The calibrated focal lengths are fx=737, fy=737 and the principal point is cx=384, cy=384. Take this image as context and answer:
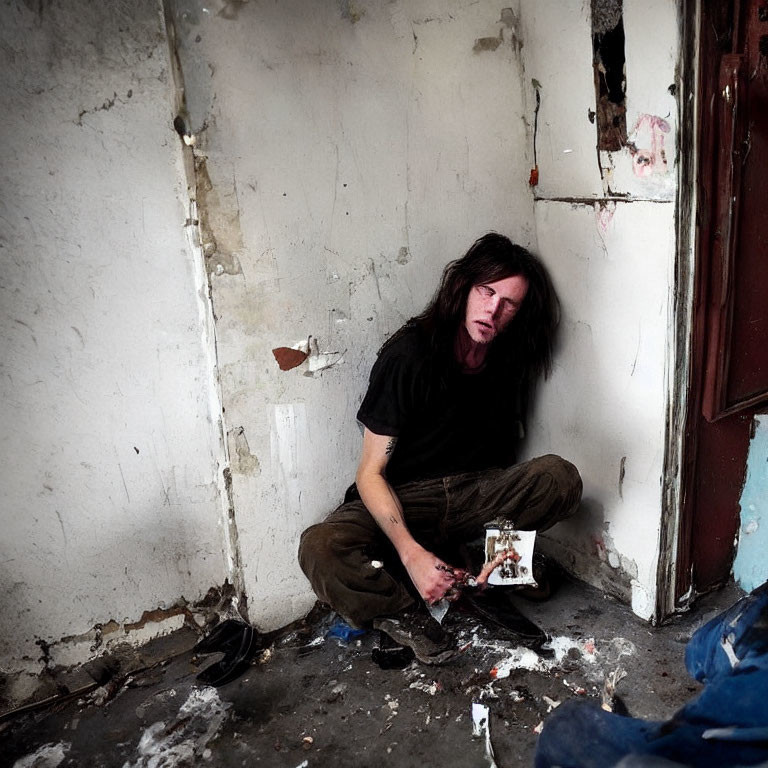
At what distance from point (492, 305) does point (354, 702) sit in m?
1.35

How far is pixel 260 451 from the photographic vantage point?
8.02 feet

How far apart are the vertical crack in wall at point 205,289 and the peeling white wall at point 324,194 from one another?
3cm

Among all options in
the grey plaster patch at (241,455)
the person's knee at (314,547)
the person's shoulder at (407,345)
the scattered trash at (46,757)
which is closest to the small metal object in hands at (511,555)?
the person's knee at (314,547)

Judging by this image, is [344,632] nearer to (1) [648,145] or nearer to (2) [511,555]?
(2) [511,555]

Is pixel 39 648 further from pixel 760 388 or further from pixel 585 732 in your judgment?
pixel 760 388

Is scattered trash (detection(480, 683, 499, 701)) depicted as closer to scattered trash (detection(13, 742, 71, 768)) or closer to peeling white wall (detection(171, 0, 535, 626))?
peeling white wall (detection(171, 0, 535, 626))

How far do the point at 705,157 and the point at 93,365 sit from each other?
1865mm

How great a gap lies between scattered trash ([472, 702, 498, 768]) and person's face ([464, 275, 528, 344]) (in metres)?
1.17

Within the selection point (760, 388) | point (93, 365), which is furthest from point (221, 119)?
point (760, 388)

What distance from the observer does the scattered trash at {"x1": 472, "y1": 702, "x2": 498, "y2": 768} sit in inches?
80.9

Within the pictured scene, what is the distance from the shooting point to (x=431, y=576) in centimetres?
228

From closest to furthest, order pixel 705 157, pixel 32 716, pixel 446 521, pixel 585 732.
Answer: pixel 585 732 → pixel 705 157 → pixel 32 716 → pixel 446 521

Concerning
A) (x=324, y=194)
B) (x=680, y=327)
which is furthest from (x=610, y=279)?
(x=324, y=194)

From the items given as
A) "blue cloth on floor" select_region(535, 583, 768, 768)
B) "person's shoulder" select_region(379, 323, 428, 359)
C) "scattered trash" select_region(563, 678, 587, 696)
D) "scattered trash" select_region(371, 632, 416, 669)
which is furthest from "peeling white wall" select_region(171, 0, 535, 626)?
"blue cloth on floor" select_region(535, 583, 768, 768)
